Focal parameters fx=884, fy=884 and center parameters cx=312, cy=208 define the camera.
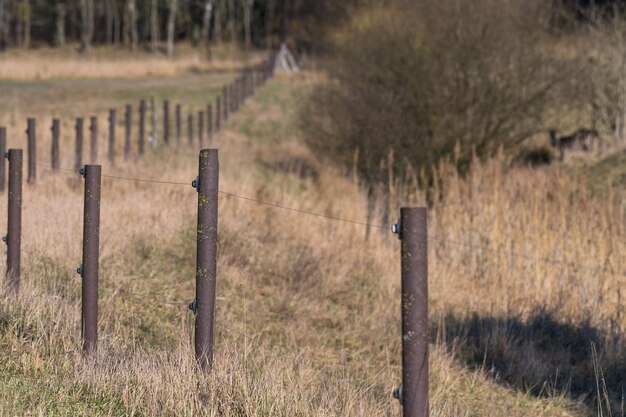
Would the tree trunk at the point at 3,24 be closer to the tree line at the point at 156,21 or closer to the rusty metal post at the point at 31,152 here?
the tree line at the point at 156,21

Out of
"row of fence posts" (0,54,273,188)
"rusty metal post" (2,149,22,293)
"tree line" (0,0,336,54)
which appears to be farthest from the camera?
"tree line" (0,0,336,54)

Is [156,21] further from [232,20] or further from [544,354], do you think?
[544,354]

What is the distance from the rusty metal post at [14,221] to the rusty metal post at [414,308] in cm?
359

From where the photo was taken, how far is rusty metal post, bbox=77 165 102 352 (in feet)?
16.7

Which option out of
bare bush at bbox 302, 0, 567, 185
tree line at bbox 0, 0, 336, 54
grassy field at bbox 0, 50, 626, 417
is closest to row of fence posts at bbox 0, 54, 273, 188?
grassy field at bbox 0, 50, 626, 417

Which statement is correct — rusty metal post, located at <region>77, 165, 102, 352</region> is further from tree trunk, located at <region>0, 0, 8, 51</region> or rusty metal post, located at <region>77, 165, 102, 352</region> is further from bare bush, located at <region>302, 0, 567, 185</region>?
tree trunk, located at <region>0, 0, 8, 51</region>

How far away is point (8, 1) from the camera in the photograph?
2478 inches

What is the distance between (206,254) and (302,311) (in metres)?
3.28

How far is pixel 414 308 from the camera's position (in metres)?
3.34

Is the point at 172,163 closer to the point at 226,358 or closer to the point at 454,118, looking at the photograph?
the point at 454,118

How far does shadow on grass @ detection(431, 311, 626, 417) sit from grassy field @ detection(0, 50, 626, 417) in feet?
0.07

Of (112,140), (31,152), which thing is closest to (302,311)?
(31,152)

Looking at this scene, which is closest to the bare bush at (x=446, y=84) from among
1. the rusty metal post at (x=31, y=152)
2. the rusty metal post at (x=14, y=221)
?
the rusty metal post at (x=31, y=152)

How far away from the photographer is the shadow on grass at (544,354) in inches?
266
